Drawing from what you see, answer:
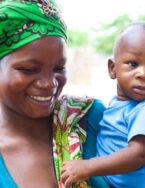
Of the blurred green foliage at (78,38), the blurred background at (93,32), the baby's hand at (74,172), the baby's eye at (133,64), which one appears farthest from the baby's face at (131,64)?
the blurred green foliage at (78,38)

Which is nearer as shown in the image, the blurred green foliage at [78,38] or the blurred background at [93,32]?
the blurred background at [93,32]

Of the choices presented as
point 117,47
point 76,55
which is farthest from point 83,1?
point 117,47

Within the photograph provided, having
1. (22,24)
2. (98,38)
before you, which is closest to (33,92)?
(22,24)

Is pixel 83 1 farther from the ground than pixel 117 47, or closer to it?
closer to it

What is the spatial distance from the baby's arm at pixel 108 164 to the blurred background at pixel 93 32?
4.77 meters

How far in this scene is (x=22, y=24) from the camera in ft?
4.17

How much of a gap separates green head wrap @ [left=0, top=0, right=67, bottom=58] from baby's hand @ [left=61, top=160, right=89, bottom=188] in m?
0.39

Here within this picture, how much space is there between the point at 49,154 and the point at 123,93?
1.04ft

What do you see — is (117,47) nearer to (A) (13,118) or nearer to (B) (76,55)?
(A) (13,118)

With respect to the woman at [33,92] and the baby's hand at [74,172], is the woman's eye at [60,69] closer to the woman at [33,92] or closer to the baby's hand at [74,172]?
the woman at [33,92]

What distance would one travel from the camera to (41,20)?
1.28 m

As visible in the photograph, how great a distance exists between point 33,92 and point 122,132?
0.31 meters

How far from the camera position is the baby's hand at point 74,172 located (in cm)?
122

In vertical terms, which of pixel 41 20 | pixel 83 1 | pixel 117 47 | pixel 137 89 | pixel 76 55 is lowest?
pixel 76 55
